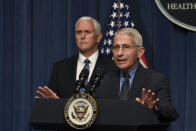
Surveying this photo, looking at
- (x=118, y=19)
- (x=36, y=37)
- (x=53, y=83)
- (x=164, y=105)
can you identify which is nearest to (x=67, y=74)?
(x=53, y=83)

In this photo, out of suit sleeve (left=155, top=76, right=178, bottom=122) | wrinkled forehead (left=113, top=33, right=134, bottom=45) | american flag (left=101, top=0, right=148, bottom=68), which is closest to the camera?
suit sleeve (left=155, top=76, right=178, bottom=122)

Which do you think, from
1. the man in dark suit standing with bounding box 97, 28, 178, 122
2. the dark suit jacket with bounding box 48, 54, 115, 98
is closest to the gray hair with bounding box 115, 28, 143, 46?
the man in dark suit standing with bounding box 97, 28, 178, 122

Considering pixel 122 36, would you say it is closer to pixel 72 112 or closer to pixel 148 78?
pixel 148 78

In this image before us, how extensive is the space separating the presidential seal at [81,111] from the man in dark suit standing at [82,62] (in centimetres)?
132

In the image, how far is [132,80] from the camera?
2.14m

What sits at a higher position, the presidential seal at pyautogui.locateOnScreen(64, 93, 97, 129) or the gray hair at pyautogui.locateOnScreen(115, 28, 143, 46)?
the gray hair at pyautogui.locateOnScreen(115, 28, 143, 46)

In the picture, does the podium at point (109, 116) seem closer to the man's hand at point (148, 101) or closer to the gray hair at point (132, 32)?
the man's hand at point (148, 101)

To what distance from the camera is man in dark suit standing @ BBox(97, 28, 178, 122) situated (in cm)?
204

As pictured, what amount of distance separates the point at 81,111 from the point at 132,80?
0.47m

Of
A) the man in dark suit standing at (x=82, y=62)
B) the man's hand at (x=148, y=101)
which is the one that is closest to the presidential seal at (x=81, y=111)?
the man's hand at (x=148, y=101)

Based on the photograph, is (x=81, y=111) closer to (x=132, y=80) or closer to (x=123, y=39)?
(x=132, y=80)

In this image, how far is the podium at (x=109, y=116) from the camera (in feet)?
5.67

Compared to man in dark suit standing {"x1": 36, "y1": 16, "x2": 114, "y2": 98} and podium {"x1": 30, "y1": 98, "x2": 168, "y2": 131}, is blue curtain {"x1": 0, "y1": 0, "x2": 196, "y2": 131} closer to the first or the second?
man in dark suit standing {"x1": 36, "y1": 16, "x2": 114, "y2": 98}

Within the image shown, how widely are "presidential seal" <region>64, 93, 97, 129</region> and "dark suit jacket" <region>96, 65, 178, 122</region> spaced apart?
→ 33cm
